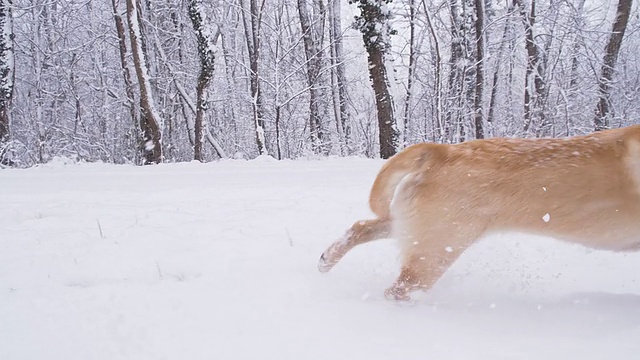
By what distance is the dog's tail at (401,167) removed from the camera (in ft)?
8.18

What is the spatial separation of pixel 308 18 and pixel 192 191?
1490 centimetres

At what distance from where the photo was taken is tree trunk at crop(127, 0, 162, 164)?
11270mm

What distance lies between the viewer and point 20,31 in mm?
19969

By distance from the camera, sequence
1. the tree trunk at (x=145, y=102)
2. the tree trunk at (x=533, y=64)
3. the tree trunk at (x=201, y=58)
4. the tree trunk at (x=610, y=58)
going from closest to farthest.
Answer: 1. the tree trunk at (x=610, y=58)
2. the tree trunk at (x=145, y=102)
3. the tree trunk at (x=201, y=58)
4. the tree trunk at (x=533, y=64)

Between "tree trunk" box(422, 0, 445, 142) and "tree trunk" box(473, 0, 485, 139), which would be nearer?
"tree trunk" box(422, 0, 445, 142)

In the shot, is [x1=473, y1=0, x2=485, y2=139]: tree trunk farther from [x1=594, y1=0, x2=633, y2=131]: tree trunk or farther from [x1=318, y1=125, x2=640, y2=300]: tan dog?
[x1=318, y1=125, x2=640, y2=300]: tan dog

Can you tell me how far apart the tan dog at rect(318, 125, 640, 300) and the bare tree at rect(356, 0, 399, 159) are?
23.4ft

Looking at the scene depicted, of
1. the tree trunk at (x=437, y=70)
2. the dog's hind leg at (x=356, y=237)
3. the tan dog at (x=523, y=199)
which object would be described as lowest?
the dog's hind leg at (x=356, y=237)

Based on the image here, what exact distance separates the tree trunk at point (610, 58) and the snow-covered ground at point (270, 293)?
34.9 feet

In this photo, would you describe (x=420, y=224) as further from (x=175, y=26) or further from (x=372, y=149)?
(x=175, y=26)

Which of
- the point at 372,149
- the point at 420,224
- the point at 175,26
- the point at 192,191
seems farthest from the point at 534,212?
the point at 175,26

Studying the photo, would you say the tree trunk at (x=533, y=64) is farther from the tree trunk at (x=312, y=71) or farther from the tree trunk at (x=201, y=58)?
the tree trunk at (x=201, y=58)

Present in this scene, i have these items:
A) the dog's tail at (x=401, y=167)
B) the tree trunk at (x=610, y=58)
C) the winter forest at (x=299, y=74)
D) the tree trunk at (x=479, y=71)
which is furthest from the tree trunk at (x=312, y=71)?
the dog's tail at (x=401, y=167)

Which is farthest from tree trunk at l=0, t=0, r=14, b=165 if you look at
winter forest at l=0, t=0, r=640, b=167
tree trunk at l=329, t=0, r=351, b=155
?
tree trunk at l=329, t=0, r=351, b=155
